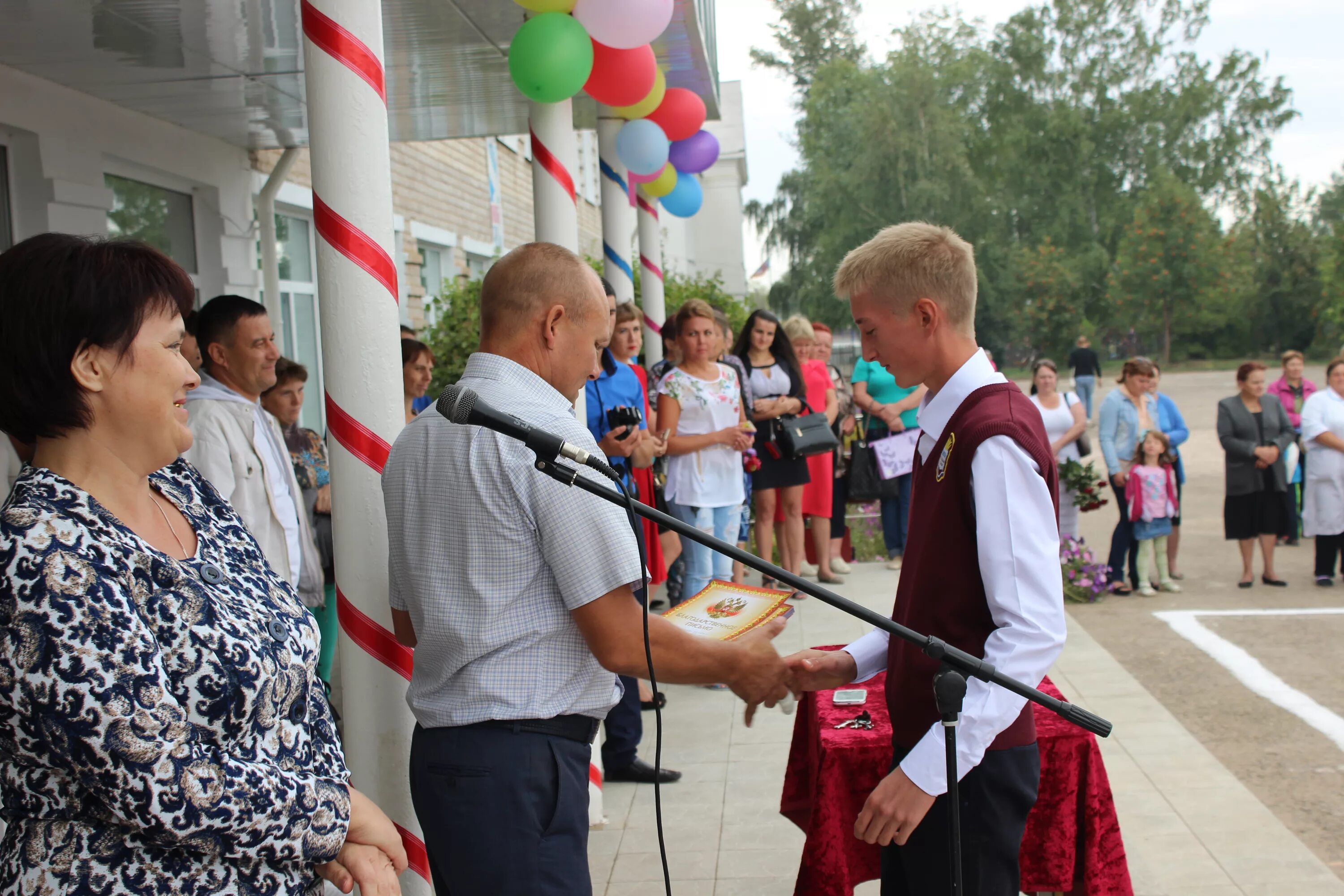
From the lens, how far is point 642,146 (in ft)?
21.7

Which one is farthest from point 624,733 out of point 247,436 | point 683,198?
point 683,198

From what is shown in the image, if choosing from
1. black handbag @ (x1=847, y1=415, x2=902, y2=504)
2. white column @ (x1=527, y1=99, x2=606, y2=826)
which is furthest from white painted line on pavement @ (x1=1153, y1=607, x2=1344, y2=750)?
white column @ (x1=527, y1=99, x2=606, y2=826)

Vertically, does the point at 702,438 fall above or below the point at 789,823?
above

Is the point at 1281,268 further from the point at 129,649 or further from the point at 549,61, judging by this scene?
the point at 129,649

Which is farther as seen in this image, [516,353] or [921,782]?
[516,353]

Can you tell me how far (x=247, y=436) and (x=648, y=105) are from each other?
369 centimetres

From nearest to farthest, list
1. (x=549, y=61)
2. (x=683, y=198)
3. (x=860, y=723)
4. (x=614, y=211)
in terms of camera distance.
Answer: (x=860, y=723) < (x=549, y=61) < (x=614, y=211) < (x=683, y=198)

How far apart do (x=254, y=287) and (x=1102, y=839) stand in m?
7.08

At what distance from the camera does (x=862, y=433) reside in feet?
30.3

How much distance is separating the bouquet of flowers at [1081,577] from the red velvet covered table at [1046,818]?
19.2 ft

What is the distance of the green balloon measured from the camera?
4.40 m

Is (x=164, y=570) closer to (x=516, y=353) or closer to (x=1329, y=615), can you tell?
(x=516, y=353)

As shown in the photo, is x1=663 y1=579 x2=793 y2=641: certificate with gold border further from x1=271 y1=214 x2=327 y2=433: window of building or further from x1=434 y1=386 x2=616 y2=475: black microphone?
x1=271 y1=214 x2=327 y2=433: window of building

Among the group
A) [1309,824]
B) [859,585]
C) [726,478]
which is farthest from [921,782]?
[859,585]
